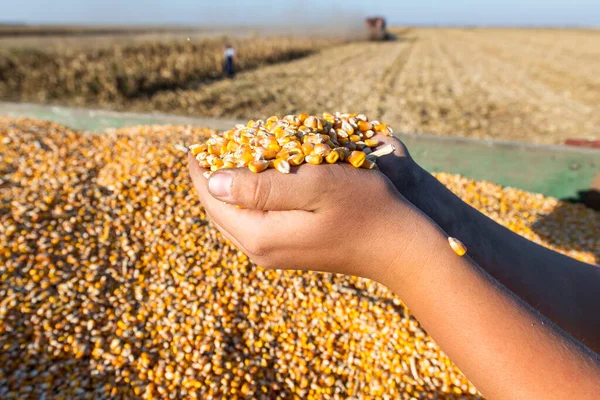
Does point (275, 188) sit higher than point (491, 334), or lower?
higher

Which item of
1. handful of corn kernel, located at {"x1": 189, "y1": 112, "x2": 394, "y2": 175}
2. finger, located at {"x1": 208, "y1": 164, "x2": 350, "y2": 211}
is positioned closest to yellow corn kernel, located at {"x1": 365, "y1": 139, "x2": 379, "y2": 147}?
handful of corn kernel, located at {"x1": 189, "y1": 112, "x2": 394, "y2": 175}

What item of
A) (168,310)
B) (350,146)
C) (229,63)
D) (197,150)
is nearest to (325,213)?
(350,146)

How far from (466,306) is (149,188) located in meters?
2.80

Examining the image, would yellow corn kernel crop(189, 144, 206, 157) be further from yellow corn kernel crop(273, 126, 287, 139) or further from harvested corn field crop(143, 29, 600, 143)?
harvested corn field crop(143, 29, 600, 143)

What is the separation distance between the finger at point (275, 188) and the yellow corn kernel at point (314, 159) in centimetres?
8

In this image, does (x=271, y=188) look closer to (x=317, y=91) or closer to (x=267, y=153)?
(x=267, y=153)

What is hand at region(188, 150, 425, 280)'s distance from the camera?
1285mm

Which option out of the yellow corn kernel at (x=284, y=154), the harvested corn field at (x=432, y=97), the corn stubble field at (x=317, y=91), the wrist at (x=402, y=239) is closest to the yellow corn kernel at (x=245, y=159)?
the yellow corn kernel at (x=284, y=154)

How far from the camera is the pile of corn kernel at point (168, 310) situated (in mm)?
2307

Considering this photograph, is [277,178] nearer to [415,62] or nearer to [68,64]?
[68,64]

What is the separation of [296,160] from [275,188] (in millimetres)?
177

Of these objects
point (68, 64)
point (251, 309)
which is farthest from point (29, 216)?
point (68, 64)

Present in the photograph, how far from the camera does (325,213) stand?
1307mm

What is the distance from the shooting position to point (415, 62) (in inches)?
773
